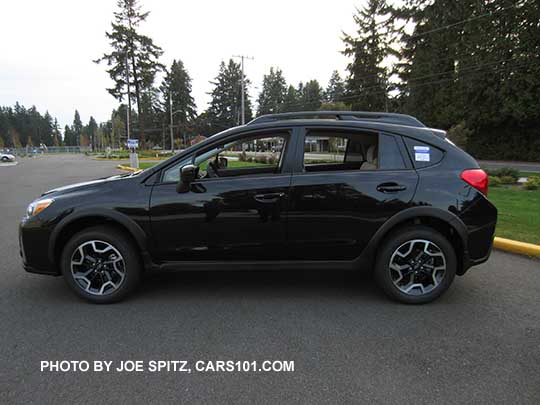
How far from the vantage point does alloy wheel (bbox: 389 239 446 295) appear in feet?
10.9

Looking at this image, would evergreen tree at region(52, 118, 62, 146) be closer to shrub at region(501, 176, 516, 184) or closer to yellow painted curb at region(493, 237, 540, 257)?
shrub at region(501, 176, 516, 184)

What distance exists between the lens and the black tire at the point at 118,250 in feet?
10.8

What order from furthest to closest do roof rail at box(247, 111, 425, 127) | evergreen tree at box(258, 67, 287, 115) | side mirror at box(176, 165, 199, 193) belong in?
evergreen tree at box(258, 67, 287, 115) < roof rail at box(247, 111, 425, 127) < side mirror at box(176, 165, 199, 193)

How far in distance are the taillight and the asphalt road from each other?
3.64ft

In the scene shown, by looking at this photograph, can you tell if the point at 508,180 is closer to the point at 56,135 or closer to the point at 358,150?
the point at 358,150

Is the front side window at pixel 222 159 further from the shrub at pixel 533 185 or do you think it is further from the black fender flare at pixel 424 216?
the shrub at pixel 533 185

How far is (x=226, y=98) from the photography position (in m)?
79.2

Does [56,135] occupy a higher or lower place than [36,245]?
higher

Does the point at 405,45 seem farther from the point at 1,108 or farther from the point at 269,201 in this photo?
the point at 1,108

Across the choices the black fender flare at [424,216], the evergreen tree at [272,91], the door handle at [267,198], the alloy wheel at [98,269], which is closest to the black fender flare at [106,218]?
the alloy wheel at [98,269]

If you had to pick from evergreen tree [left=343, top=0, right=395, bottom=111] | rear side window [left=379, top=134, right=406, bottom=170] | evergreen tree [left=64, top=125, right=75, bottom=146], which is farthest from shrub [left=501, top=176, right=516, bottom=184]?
evergreen tree [left=64, top=125, right=75, bottom=146]

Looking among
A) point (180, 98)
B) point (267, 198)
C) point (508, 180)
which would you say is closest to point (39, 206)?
point (267, 198)

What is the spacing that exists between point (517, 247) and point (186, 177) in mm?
4513

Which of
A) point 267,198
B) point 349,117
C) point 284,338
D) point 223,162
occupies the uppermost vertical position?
point 349,117
